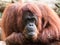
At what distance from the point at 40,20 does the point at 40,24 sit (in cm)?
5

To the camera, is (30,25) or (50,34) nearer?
(30,25)

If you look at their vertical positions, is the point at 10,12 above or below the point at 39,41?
above

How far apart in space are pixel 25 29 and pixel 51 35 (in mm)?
329

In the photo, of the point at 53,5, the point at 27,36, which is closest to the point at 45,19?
the point at 27,36

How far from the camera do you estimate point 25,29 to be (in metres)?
3.85

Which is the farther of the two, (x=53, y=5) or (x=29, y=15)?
(x=53, y=5)

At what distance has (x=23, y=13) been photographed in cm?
394

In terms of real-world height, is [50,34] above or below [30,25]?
below

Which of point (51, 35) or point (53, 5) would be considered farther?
point (53, 5)

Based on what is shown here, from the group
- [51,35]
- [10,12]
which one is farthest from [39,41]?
[10,12]

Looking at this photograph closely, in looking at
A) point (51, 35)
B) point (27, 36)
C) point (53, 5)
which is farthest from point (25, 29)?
point (53, 5)

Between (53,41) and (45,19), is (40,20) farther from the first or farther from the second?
(53,41)

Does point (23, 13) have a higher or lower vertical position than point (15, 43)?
higher

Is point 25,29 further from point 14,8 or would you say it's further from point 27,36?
point 14,8
